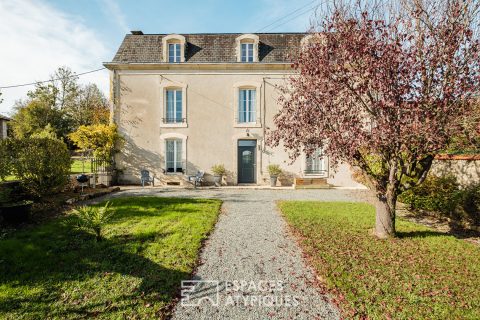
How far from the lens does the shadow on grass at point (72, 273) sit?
323 centimetres

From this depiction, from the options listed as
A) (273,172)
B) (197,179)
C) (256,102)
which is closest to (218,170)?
(197,179)

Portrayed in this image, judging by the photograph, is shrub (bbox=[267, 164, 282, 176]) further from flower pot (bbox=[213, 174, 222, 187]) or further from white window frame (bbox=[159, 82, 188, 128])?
white window frame (bbox=[159, 82, 188, 128])

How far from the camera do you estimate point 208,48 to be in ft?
49.2

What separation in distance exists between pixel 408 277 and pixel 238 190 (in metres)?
9.40

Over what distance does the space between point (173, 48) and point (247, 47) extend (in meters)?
4.30

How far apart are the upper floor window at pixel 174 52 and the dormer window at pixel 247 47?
135 inches

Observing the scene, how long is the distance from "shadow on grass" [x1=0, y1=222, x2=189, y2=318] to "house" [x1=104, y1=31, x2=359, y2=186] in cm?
917

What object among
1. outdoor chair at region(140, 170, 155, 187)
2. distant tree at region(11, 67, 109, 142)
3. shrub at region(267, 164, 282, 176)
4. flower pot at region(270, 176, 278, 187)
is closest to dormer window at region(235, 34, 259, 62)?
shrub at region(267, 164, 282, 176)

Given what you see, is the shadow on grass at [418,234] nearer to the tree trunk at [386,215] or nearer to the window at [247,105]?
the tree trunk at [386,215]

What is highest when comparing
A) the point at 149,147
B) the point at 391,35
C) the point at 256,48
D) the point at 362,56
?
the point at 256,48

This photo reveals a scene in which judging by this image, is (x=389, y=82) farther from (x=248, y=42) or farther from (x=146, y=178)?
(x=146, y=178)

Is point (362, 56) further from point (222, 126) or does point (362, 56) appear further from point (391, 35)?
point (222, 126)

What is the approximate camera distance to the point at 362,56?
193 inches

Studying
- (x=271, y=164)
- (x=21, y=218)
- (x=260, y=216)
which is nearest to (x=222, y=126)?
(x=271, y=164)
